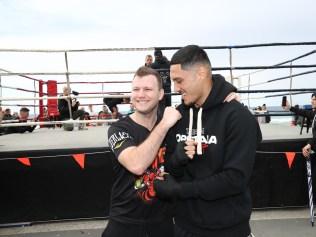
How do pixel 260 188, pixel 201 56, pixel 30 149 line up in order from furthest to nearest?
pixel 260 188 → pixel 30 149 → pixel 201 56

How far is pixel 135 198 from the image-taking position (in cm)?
245

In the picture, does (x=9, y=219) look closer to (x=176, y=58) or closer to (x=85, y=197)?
(x=85, y=197)

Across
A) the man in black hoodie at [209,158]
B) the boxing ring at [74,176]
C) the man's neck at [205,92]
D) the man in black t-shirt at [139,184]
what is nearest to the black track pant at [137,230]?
the man in black t-shirt at [139,184]

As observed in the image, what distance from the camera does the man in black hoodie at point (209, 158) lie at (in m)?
1.86

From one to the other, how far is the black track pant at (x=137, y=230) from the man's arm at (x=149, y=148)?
44cm

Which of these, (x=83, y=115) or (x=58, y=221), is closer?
(x=58, y=221)

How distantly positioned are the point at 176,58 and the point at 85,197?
3472 millimetres

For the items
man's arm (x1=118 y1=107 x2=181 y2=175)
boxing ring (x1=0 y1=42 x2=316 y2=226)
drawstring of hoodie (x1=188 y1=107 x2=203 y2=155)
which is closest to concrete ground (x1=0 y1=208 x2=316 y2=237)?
boxing ring (x1=0 y1=42 x2=316 y2=226)

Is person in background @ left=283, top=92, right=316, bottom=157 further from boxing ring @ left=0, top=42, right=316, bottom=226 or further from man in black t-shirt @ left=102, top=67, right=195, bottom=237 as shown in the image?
man in black t-shirt @ left=102, top=67, right=195, bottom=237

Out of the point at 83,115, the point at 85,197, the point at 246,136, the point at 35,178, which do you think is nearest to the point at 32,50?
the point at 35,178

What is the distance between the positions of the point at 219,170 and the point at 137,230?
2.71ft

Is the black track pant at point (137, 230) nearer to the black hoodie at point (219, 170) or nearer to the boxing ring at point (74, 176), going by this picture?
the black hoodie at point (219, 170)

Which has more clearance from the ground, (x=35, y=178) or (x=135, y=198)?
(x=135, y=198)

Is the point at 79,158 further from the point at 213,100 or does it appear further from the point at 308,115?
the point at 308,115
